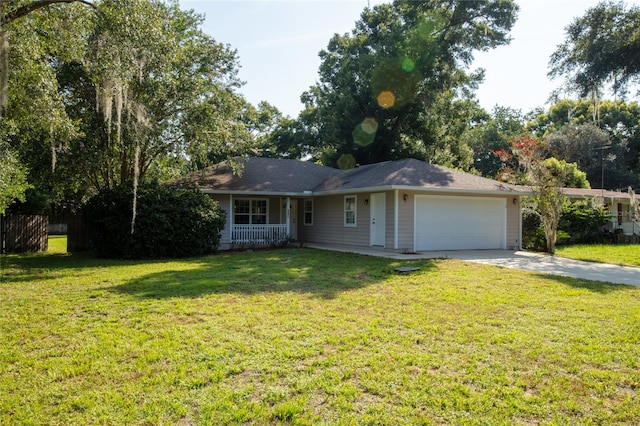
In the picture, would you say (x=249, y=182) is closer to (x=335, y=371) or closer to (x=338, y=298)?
(x=338, y=298)

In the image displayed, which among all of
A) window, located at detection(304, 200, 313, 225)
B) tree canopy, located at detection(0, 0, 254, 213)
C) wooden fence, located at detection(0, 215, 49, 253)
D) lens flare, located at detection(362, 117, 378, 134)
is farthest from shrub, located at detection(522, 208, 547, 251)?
wooden fence, located at detection(0, 215, 49, 253)

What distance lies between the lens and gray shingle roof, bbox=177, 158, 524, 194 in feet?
45.4

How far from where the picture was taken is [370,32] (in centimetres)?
2359

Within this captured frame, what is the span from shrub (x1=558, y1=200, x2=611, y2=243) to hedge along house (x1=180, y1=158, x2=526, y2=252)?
140 inches

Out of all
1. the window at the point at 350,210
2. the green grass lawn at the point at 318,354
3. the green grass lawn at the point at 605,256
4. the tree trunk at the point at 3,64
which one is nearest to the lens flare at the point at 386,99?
the window at the point at 350,210

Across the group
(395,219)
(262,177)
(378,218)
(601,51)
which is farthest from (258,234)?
(601,51)

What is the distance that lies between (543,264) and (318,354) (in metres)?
9.09

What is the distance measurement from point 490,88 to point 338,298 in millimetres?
20676

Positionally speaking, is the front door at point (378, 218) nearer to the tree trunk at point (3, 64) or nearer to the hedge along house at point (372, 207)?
the hedge along house at point (372, 207)

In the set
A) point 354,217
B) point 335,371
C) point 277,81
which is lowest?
point 335,371

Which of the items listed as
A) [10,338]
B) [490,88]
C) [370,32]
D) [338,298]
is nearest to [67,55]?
[10,338]

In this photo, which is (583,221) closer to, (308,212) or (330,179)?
(330,179)

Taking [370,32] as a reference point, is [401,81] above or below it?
below

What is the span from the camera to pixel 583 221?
17609 millimetres
